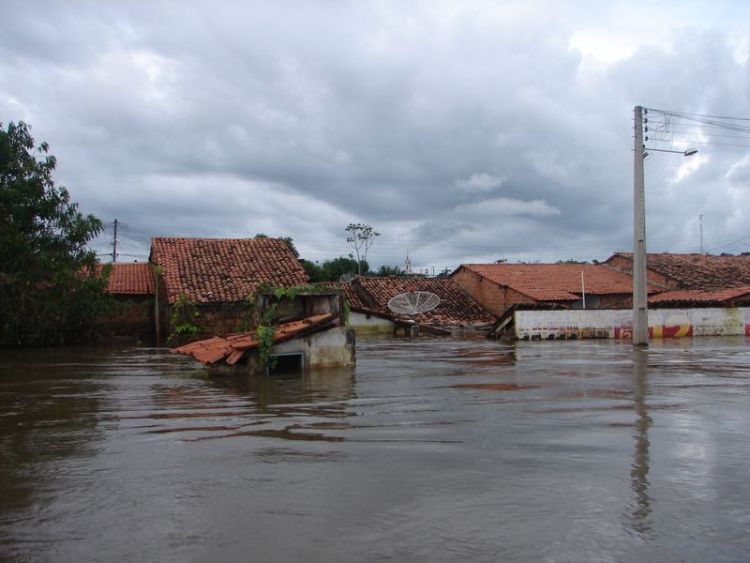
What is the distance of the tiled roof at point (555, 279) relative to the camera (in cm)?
3809

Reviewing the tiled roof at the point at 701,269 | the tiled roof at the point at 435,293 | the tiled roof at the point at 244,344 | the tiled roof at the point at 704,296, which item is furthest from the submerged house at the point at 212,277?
the tiled roof at the point at 701,269

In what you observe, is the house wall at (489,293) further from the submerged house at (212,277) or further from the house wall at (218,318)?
the house wall at (218,318)

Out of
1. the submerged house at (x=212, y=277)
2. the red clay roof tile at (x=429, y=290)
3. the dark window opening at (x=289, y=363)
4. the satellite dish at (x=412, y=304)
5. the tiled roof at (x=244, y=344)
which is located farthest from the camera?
the red clay roof tile at (x=429, y=290)

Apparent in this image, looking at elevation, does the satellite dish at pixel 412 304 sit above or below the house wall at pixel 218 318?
above

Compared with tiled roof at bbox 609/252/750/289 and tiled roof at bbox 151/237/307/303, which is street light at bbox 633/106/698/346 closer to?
tiled roof at bbox 151/237/307/303

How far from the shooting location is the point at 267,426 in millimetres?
8047

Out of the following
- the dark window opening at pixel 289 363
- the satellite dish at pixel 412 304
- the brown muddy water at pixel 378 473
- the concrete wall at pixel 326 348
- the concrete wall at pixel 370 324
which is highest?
the satellite dish at pixel 412 304

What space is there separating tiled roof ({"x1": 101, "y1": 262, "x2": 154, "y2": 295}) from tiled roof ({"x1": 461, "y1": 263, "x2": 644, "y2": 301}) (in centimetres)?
2033

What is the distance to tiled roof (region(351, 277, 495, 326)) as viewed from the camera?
3753 centimetres

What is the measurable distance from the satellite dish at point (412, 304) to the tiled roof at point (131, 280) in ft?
41.5

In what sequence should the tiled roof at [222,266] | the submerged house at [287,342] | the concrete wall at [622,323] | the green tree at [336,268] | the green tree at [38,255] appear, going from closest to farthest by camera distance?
the submerged house at [287,342]
the green tree at [38,255]
the tiled roof at [222,266]
the concrete wall at [622,323]
the green tree at [336,268]

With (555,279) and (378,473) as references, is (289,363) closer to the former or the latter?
(378,473)

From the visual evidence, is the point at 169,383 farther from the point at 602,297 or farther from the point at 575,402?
the point at 602,297

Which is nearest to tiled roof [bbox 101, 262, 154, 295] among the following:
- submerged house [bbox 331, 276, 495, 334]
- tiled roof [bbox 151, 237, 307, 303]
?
tiled roof [bbox 151, 237, 307, 303]
